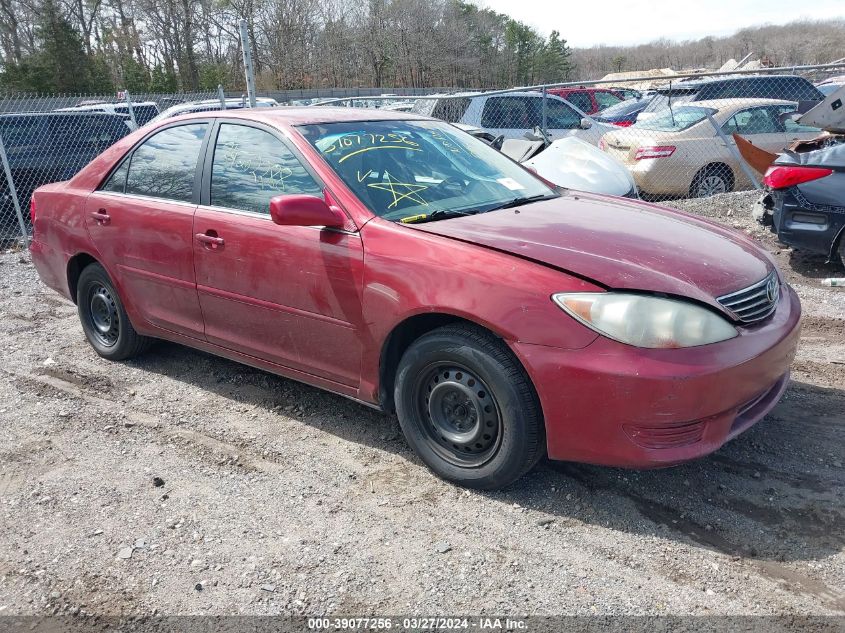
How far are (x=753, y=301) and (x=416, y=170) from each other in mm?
1771

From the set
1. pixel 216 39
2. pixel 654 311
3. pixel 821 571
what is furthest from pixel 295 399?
pixel 216 39

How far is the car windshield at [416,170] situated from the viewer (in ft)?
11.5

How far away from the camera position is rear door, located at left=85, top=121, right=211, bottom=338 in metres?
4.09

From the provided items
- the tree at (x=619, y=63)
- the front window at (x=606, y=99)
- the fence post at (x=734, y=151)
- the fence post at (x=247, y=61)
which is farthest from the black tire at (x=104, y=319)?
the tree at (x=619, y=63)

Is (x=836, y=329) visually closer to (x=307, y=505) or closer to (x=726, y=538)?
(x=726, y=538)

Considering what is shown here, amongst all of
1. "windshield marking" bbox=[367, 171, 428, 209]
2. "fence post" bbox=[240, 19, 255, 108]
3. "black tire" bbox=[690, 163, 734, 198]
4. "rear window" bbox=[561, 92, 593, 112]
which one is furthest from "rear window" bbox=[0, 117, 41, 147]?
"rear window" bbox=[561, 92, 593, 112]

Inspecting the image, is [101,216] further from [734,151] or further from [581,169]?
[734,151]

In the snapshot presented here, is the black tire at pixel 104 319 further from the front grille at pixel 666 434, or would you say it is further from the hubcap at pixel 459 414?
the front grille at pixel 666 434

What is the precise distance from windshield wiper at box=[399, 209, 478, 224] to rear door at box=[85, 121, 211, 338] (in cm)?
139

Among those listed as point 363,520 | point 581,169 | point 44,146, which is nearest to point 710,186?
point 581,169

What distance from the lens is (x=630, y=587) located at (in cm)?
256

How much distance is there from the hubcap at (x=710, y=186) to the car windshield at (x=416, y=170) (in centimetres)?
671

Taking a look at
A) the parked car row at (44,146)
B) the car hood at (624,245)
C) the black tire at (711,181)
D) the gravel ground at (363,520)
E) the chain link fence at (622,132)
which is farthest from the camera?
the parked car row at (44,146)

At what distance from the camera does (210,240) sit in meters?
3.86
